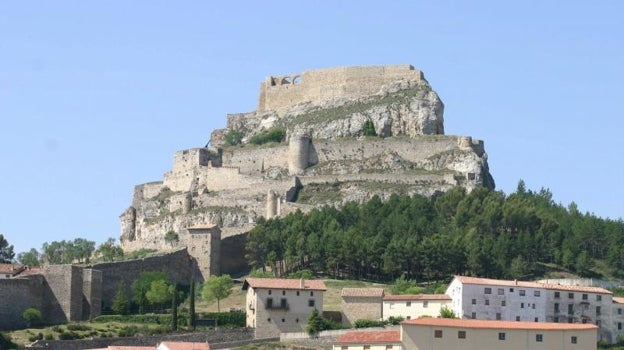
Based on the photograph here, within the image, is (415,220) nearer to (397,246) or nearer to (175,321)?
(397,246)

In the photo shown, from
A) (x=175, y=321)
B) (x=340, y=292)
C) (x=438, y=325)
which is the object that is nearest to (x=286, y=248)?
(x=340, y=292)

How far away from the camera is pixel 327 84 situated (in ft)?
510

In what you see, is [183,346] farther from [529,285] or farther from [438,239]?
[438,239]

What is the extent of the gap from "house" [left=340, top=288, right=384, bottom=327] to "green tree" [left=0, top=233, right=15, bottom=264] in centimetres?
4215

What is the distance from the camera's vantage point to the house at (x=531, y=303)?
97.9 m

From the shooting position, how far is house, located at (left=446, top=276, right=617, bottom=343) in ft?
321

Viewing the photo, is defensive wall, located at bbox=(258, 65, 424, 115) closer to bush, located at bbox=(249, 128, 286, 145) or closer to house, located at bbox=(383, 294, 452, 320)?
bush, located at bbox=(249, 128, 286, 145)

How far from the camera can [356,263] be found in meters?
118

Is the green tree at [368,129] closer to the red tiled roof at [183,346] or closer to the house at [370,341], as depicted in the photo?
the house at [370,341]

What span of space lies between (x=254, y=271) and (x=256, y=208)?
56.6 feet

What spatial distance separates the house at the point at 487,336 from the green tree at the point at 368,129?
196ft

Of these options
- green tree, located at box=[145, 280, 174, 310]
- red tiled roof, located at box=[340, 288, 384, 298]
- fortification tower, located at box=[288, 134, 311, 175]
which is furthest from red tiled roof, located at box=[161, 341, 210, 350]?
fortification tower, located at box=[288, 134, 311, 175]

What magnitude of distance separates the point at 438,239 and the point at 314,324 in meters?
24.2

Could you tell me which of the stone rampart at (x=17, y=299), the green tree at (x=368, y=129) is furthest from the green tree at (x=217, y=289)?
the green tree at (x=368, y=129)
